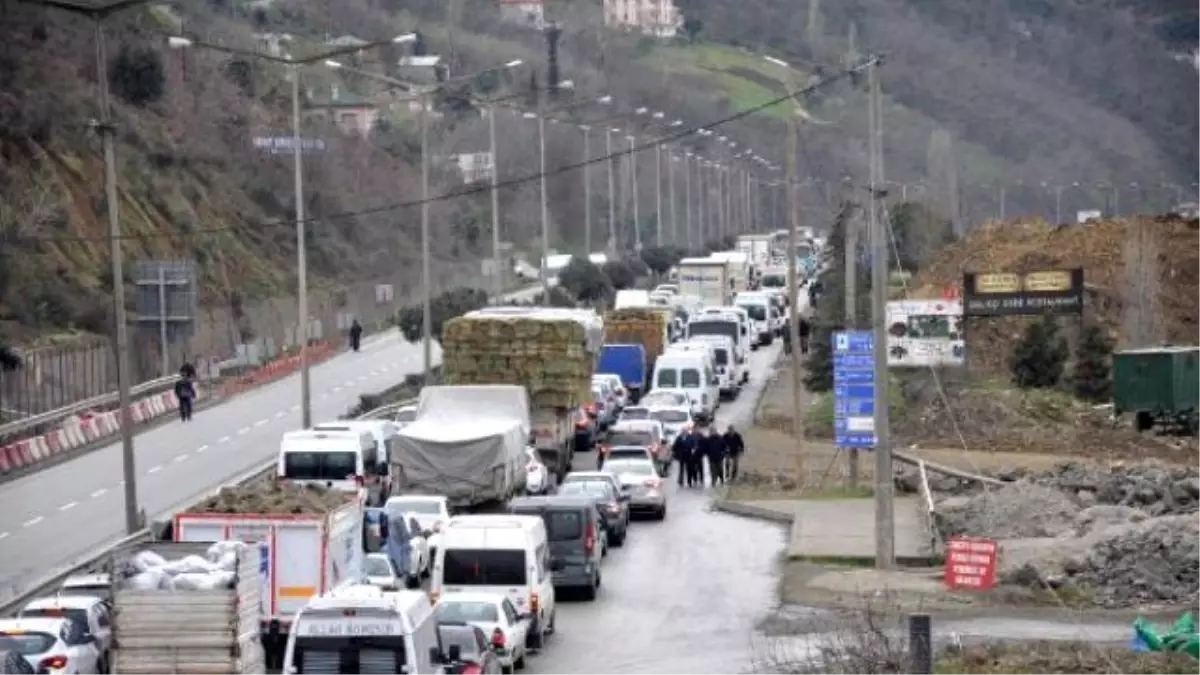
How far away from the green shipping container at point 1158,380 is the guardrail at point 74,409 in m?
22.0

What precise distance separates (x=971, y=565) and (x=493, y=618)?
8.57 m

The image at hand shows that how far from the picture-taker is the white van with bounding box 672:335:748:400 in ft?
239

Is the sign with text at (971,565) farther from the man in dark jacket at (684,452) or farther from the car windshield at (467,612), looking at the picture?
the man in dark jacket at (684,452)

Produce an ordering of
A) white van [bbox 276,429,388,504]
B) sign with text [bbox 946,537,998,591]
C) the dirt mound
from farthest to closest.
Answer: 1. the dirt mound
2. white van [bbox 276,429,388,504]
3. sign with text [bbox 946,537,998,591]

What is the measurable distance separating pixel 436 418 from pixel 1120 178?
141m

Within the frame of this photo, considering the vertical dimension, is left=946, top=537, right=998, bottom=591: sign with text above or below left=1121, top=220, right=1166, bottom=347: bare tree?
below

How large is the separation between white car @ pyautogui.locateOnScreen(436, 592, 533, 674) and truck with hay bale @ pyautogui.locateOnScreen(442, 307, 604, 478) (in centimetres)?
2121

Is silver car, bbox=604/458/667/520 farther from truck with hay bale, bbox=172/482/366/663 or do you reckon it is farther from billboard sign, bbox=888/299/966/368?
billboard sign, bbox=888/299/966/368

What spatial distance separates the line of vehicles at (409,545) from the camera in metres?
25.2

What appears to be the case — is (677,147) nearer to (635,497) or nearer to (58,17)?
(58,17)

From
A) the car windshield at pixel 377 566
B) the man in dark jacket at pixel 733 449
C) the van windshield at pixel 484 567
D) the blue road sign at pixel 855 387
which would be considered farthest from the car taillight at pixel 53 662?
the man in dark jacket at pixel 733 449

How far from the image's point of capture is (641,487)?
4675 cm

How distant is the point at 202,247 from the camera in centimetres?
8312

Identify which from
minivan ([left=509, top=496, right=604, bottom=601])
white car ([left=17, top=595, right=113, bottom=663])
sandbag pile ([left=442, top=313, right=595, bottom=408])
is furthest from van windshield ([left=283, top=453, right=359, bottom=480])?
white car ([left=17, top=595, right=113, bottom=663])
